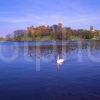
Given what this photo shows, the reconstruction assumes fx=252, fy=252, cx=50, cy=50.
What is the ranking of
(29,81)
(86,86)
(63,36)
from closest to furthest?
(86,86), (29,81), (63,36)

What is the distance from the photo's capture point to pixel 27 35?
134500 mm

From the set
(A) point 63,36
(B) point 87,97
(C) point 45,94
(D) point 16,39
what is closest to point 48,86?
(C) point 45,94

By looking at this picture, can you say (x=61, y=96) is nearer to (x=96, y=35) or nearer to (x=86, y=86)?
(x=86, y=86)

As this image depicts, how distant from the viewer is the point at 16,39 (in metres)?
144

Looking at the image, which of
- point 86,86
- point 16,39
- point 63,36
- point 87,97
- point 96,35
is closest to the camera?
point 87,97

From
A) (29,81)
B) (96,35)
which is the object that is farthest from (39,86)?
(96,35)

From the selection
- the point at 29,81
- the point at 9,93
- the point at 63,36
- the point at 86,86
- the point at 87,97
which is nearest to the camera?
the point at 87,97

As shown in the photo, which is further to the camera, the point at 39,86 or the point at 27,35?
the point at 27,35

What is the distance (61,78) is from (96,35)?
139536 millimetres

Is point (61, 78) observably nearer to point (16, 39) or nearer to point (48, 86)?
point (48, 86)

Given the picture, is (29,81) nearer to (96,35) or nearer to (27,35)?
(27,35)

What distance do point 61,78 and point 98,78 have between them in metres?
2.85

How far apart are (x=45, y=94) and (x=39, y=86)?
2132 mm

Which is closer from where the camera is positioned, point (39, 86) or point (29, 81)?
point (39, 86)
